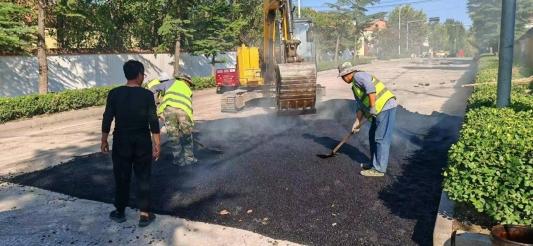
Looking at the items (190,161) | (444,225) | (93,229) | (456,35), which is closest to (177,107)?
(190,161)

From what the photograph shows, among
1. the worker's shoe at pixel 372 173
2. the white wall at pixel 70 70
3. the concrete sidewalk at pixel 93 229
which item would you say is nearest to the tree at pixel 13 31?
the white wall at pixel 70 70

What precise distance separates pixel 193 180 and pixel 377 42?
89.2 metres

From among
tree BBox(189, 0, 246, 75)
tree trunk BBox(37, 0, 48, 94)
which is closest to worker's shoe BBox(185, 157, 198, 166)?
tree trunk BBox(37, 0, 48, 94)

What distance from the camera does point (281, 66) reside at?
36.0 feet

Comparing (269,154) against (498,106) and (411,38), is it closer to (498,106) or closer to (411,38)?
(498,106)

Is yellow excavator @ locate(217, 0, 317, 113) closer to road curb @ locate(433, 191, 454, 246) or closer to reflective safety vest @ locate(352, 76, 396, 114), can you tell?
reflective safety vest @ locate(352, 76, 396, 114)

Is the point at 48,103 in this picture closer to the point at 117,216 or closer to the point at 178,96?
the point at 178,96

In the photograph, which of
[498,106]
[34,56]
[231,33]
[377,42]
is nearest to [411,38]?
[377,42]

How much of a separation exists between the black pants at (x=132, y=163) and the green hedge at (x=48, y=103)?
1030 cm

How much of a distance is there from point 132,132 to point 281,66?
6.62 m

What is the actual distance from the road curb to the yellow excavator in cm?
665

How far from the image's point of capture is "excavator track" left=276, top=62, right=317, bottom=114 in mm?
10867

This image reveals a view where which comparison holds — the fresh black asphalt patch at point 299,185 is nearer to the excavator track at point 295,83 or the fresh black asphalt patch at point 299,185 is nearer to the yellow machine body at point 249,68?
the excavator track at point 295,83

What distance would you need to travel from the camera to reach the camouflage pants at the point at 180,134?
6.91m
